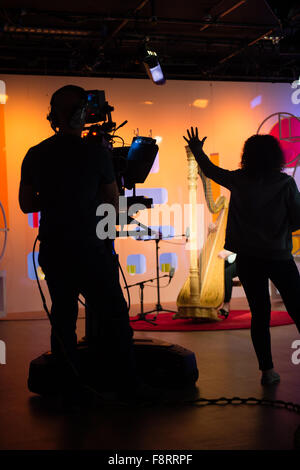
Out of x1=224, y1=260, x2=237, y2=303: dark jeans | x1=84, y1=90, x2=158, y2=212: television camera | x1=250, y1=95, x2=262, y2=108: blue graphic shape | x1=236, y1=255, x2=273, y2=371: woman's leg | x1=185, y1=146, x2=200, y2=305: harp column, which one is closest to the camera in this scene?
x1=84, y1=90, x2=158, y2=212: television camera

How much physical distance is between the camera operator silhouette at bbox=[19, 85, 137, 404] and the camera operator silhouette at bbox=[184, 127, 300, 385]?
0.65m

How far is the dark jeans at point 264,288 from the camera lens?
3262 millimetres

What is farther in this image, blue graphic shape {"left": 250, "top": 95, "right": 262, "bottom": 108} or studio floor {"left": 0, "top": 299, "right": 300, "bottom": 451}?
blue graphic shape {"left": 250, "top": 95, "right": 262, "bottom": 108}

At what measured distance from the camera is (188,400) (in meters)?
3.11

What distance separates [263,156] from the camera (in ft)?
11.0

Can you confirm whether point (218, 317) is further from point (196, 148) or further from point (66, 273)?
point (66, 273)

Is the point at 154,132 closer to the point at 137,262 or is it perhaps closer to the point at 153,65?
the point at 137,262

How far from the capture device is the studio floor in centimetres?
243

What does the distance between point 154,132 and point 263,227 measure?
211 inches

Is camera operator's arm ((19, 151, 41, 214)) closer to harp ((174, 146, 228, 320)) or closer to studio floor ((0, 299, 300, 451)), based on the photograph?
studio floor ((0, 299, 300, 451))

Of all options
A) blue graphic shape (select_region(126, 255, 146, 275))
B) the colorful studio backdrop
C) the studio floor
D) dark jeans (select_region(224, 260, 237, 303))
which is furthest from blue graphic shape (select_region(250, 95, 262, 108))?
the studio floor

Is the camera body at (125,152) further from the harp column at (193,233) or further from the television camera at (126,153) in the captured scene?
the harp column at (193,233)

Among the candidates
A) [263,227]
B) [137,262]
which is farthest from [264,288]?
[137,262]
